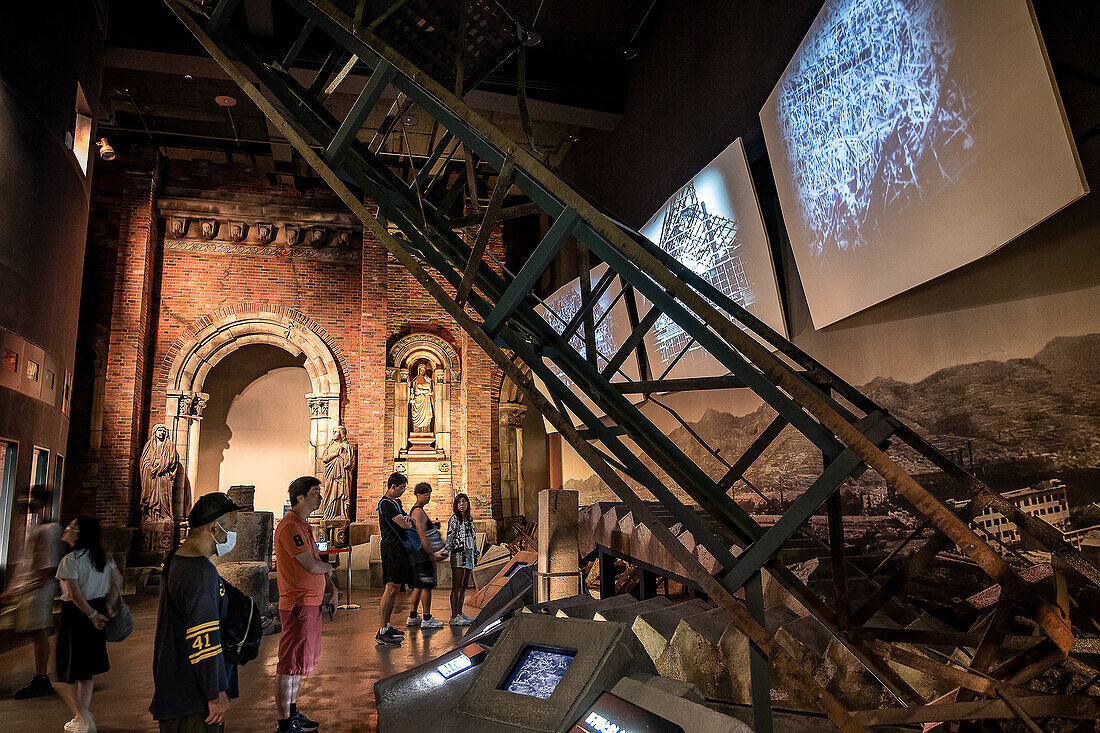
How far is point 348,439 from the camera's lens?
14.1 metres

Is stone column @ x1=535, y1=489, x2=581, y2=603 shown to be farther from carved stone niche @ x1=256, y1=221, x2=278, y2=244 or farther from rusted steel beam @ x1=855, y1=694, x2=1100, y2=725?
carved stone niche @ x1=256, y1=221, x2=278, y2=244

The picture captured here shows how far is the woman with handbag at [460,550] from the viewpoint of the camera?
7.18 metres

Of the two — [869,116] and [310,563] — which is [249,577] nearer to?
[310,563]

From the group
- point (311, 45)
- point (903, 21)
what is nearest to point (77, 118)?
point (311, 45)

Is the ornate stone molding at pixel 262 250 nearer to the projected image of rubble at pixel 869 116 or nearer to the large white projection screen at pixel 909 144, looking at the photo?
the large white projection screen at pixel 909 144

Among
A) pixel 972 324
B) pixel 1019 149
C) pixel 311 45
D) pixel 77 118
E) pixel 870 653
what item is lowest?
pixel 870 653

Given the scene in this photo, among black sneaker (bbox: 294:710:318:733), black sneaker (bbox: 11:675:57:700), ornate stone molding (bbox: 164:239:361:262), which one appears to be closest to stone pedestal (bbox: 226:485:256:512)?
black sneaker (bbox: 11:675:57:700)

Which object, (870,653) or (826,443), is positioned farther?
(870,653)

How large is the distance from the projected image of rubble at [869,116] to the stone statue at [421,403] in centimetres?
1060

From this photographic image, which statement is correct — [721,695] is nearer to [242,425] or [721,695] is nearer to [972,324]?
[972,324]

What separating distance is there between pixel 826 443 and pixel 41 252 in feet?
26.2

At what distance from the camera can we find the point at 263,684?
527 centimetres

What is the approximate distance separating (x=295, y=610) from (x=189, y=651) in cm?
125

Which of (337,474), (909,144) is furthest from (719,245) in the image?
(337,474)
